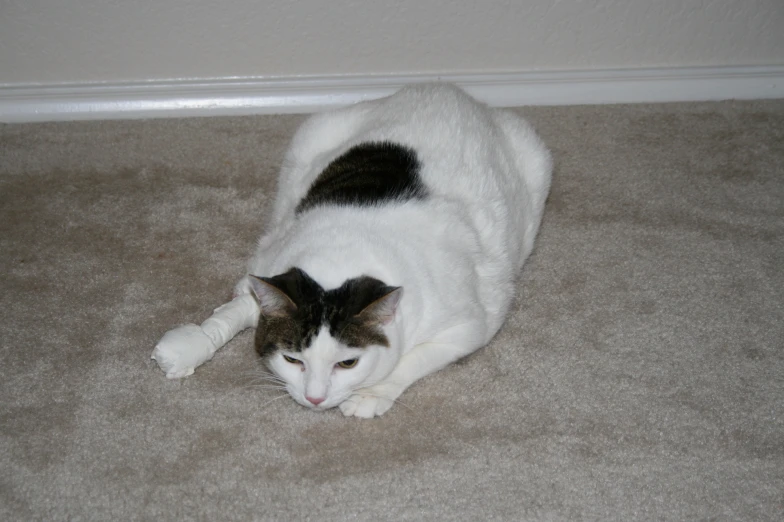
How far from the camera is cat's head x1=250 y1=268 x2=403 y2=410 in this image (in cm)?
187

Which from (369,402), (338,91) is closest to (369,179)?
(369,402)

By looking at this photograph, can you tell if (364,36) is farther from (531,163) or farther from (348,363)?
(348,363)

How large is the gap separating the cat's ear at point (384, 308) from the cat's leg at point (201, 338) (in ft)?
1.82

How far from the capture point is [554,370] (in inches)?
90.4

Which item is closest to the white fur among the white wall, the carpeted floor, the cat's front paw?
the cat's front paw

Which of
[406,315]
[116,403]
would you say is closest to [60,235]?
[116,403]

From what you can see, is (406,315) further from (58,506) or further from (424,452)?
(58,506)

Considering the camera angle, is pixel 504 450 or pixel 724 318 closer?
pixel 504 450

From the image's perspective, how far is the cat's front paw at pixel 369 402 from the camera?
6.93 feet

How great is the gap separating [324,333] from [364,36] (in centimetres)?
187

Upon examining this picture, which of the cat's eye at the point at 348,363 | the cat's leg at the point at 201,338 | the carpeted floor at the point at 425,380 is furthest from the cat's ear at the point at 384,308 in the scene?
the cat's leg at the point at 201,338

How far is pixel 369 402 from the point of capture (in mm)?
2117

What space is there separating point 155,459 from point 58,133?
1844 millimetres

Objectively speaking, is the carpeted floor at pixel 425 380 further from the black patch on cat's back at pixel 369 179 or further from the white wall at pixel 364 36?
the black patch on cat's back at pixel 369 179
